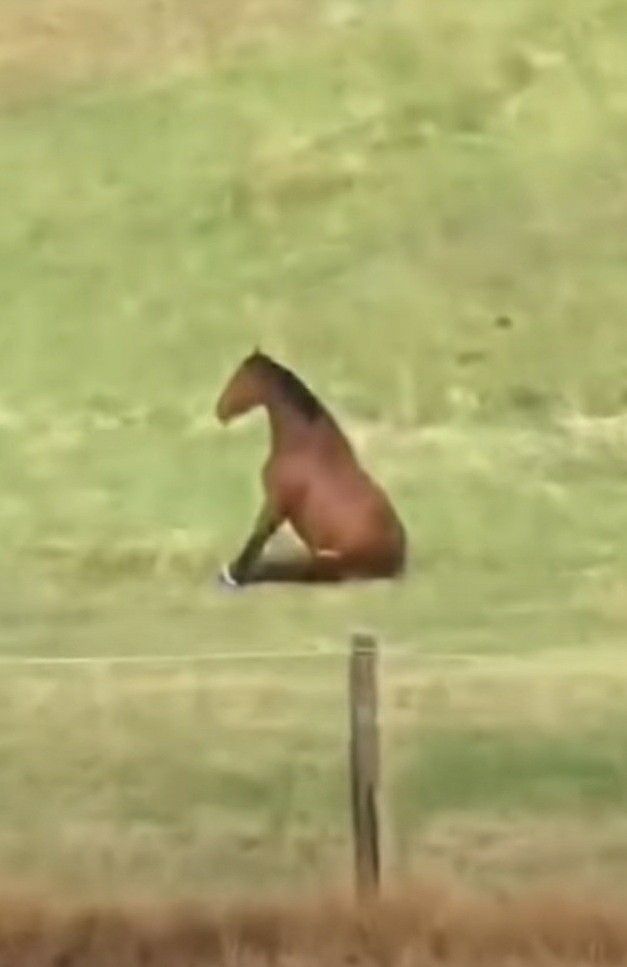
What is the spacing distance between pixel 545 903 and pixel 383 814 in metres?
0.23

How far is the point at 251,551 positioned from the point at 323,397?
12.2 inches

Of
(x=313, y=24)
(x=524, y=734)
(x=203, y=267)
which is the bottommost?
(x=524, y=734)

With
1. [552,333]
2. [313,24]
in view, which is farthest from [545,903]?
[313,24]

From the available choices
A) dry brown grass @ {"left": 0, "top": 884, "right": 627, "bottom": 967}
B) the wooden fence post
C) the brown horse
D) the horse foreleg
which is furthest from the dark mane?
dry brown grass @ {"left": 0, "top": 884, "right": 627, "bottom": 967}

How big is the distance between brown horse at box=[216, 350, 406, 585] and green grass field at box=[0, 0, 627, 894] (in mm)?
37

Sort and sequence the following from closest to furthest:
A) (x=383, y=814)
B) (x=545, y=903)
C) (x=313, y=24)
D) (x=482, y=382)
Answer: (x=545, y=903) < (x=383, y=814) < (x=482, y=382) < (x=313, y=24)

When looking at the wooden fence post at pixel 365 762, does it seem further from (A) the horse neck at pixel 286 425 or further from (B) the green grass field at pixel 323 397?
(A) the horse neck at pixel 286 425

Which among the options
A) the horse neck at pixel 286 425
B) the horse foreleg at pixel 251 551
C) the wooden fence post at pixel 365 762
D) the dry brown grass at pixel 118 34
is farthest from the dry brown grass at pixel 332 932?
the dry brown grass at pixel 118 34

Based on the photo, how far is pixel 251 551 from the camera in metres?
3.38

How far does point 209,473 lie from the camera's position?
3539 millimetres

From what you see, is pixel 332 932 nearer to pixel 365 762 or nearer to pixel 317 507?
pixel 365 762

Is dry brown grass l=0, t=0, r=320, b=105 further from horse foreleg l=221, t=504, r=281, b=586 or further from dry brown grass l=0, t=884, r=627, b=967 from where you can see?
dry brown grass l=0, t=884, r=627, b=967

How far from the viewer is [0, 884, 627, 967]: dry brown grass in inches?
96.3

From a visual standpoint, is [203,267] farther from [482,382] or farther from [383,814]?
[383,814]
